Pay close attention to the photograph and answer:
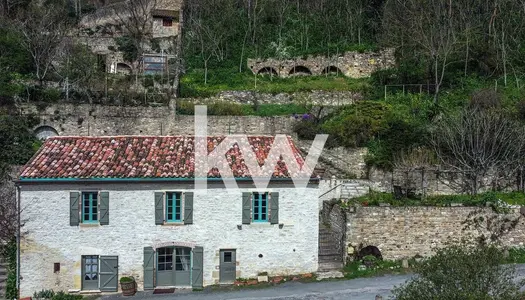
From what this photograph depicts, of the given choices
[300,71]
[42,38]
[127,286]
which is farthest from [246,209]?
[300,71]

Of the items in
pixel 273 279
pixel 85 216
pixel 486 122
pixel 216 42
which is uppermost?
pixel 216 42

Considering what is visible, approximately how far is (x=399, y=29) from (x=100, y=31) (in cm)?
2499

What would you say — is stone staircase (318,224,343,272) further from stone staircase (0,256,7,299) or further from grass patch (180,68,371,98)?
grass patch (180,68,371,98)

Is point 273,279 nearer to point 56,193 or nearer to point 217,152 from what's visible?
point 217,152

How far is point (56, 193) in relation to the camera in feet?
63.6

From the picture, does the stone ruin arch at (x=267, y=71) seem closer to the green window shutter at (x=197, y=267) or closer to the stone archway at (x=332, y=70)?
the stone archway at (x=332, y=70)

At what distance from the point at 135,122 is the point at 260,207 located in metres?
13.9

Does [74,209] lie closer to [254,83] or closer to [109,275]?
[109,275]

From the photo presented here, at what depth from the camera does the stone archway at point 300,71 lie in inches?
1647

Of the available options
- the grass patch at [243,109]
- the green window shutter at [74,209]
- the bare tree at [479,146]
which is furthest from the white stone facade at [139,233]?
the grass patch at [243,109]

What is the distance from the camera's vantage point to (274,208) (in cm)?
2005

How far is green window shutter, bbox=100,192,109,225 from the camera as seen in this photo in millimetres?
19391

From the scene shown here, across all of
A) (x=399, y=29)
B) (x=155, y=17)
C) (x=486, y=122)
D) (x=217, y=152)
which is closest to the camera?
(x=217, y=152)

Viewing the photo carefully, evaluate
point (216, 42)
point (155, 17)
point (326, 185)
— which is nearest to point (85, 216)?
point (326, 185)
